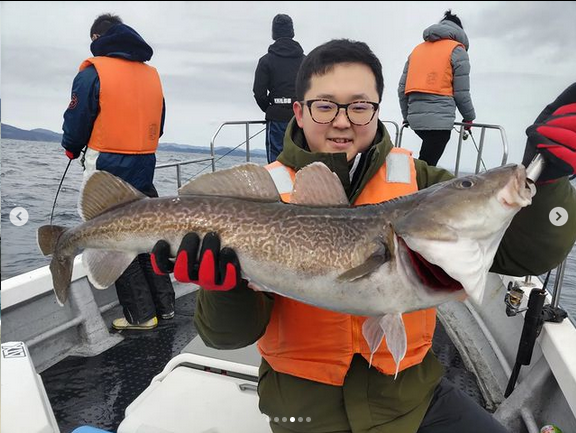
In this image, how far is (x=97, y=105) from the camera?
4.48m

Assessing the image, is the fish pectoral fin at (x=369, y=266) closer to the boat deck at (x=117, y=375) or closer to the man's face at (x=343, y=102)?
the man's face at (x=343, y=102)

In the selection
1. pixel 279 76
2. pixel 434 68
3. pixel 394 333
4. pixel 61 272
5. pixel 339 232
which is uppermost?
pixel 279 76

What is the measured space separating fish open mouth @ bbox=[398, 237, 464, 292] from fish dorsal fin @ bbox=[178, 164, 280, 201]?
629 mm

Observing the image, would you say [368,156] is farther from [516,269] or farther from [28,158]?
[28,158]

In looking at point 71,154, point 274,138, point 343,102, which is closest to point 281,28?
point 274,138

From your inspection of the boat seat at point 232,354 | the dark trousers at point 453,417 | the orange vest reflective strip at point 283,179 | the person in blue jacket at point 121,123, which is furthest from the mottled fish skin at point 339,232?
the person in blue jacket at point 121,123

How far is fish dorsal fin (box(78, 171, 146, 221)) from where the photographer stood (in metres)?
2.13

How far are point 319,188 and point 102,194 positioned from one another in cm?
103

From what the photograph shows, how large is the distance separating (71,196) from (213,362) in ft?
13.3

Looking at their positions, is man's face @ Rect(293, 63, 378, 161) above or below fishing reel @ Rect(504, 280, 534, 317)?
above

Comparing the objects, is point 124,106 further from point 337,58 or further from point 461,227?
point 461,227

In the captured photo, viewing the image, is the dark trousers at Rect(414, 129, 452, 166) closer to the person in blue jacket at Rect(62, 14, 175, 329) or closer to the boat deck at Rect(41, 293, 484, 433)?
the boat deck at Rect(41, 293, 484, 433)

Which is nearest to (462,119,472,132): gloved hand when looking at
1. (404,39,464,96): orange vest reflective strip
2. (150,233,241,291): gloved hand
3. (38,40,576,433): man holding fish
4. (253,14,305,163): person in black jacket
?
(404,39,464,96): orange vest reflective strip

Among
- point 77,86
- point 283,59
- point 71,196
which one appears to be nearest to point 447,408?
point 77,86
